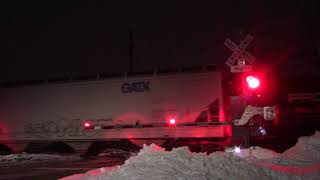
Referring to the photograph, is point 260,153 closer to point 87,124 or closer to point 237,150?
point 237,150

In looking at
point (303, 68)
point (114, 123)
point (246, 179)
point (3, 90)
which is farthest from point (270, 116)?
point (3, 90)

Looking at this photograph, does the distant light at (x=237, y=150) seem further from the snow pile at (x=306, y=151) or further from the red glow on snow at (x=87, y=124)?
the red glow on snow at (x=87, y=124)

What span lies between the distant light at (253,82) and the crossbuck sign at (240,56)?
17.2 inches

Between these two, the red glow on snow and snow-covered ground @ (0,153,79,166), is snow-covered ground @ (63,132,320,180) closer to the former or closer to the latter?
snow-covered ground @ (0,153,79,166)

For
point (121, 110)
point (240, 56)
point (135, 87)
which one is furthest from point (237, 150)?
point (121, 110)

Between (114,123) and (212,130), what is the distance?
18.2 ft

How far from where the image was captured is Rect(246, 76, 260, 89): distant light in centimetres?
1012

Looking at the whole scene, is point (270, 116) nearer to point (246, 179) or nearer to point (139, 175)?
point (246, 179)

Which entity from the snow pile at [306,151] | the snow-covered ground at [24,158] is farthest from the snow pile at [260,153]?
the snow-covered ground at [24,158]

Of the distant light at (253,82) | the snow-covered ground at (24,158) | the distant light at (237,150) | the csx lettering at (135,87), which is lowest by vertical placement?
the snow-covered ground at (24,158)

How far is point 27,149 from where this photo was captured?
28062 millimetres

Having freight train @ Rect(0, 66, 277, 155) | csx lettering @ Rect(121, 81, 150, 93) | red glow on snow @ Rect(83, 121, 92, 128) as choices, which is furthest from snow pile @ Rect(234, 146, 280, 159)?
red glow on snow @ Rect(83, 121, 92, 128)

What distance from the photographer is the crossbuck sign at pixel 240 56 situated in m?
10.9

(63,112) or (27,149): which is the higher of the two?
(63,112)
